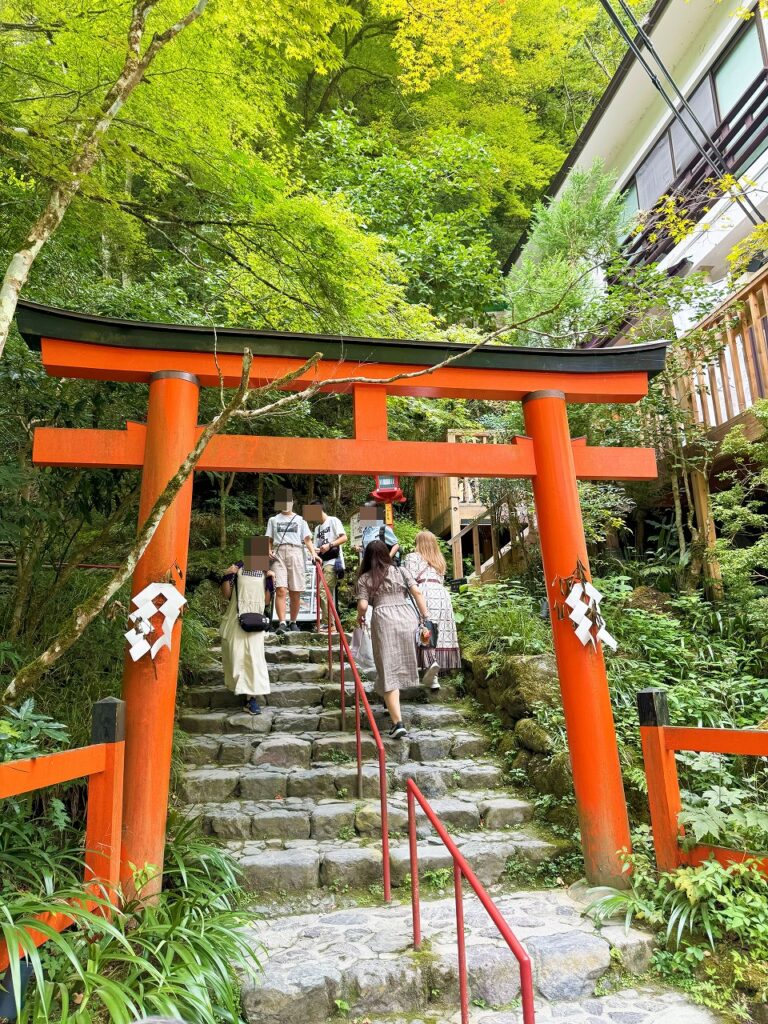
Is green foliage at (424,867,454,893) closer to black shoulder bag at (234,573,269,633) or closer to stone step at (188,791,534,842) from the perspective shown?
stone step at (188,791,534,842)

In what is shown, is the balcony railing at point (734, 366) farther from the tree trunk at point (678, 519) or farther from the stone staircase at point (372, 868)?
the stone staircase at point (372, 868)

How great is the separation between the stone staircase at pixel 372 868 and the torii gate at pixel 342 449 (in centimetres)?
79

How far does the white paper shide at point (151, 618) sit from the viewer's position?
3873 mm

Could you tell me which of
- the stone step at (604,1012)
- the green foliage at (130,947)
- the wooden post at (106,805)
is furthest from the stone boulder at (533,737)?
the wooden post at (106,805)

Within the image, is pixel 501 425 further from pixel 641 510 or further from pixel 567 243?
pixel 567 243

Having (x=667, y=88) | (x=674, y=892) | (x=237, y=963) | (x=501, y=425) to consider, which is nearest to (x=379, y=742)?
(x=237, y=963)

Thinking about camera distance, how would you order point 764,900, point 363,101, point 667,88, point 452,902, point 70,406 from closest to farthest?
1. point 764,900
2. point 452,902
3. point 70,406
4. point 667,88
5. point 363,101

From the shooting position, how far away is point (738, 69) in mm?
10070

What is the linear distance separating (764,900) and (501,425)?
25.8 ft

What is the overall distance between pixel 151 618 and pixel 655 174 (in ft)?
41.5

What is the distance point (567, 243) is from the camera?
11.9m

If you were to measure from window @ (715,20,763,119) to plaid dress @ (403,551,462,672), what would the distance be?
8.77 m

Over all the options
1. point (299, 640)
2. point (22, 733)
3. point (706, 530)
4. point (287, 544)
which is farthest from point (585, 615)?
point (299, 640)

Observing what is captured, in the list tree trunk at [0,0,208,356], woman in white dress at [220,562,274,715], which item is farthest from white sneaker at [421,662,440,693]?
→ tree trunk at [0,0,208,356]
